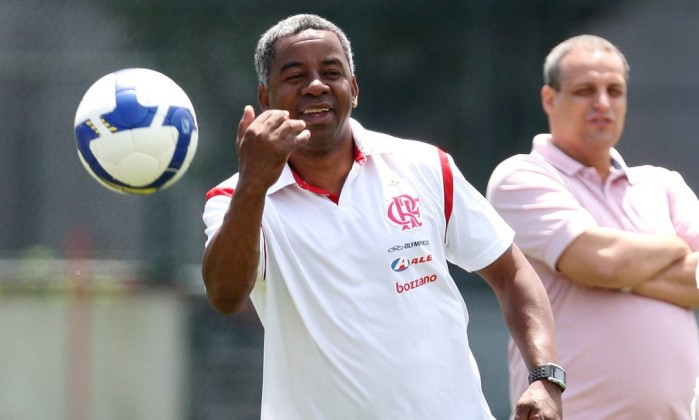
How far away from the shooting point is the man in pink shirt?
466cm

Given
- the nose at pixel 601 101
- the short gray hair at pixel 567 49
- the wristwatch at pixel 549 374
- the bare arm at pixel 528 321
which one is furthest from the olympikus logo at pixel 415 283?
the short gray hair at pixel 567 49

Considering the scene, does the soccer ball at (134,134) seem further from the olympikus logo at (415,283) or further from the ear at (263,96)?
the olympikus logo at (415,283)

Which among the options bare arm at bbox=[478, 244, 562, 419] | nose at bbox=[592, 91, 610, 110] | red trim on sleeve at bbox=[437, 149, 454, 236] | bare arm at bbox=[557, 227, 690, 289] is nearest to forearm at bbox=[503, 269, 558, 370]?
bare arm at bbox=[478, 244, 562, 419]

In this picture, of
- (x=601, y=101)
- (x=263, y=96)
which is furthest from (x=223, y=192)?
(x=601, y=101)

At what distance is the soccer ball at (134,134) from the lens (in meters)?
4.11

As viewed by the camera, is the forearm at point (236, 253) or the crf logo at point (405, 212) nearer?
the forearm at point (236, 253)

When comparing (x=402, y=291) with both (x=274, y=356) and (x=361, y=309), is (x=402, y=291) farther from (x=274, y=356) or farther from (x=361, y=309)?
(x=274, y=356)

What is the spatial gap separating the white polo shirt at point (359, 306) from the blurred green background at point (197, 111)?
4298 mm

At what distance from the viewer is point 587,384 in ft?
15.3

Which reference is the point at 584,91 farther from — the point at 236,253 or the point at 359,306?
the point at 236,253

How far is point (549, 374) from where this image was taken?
377 cm

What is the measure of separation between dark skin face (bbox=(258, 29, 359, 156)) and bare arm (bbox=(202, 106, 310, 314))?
310 millimetres

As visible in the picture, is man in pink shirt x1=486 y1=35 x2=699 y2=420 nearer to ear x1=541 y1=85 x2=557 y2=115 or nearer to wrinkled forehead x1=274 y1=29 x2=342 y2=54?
ear x1=541 y1=85 x2=557 y2=115

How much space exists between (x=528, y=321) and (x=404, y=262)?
43 cm
